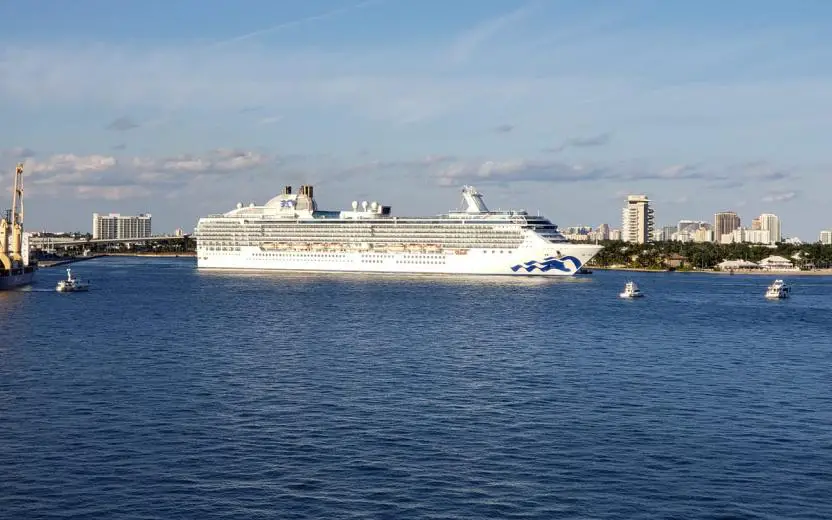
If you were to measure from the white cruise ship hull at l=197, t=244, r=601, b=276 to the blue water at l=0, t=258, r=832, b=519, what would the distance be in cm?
5293

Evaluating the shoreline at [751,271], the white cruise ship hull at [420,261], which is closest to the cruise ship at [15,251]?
the white cruise ship hull at [420,261]

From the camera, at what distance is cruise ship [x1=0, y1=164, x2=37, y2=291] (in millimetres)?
89125

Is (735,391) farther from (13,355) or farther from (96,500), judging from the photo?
(13,355)

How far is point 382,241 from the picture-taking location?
12344 cm

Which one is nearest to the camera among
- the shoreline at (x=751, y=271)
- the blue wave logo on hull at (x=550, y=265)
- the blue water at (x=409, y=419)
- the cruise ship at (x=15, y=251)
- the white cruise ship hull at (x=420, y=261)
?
the blue water at (x=409, y=419)

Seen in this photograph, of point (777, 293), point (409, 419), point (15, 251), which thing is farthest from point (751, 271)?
point (409, 419)

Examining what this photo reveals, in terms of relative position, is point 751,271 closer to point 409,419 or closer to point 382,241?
point 382,241

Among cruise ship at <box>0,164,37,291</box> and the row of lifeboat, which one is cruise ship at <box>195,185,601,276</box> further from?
cruise ship at <box>0,164,37,291</box>

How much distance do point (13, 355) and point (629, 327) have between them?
3418cm

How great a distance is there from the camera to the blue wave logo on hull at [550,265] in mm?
111125

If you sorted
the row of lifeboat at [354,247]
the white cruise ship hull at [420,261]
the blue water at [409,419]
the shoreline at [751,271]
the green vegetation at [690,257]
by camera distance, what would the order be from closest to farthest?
the blue water at [409,419], the white cruise ship hull at [420,261], the row of lifeboat at [354,247], the shoreline at [751,271], the green vegetation at [690,257]

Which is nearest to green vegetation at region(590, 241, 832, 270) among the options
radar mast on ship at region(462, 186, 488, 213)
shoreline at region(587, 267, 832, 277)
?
shoreline at region(587, 267, 832, 277)

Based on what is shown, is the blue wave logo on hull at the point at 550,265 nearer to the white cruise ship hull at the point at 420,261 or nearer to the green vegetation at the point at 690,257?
the white cruise ship hull at the point at 420,261

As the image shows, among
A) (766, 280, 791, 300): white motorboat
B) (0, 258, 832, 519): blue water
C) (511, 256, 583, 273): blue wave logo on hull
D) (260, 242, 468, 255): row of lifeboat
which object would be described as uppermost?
(260, 242, 468, 255): row of lifeboat
